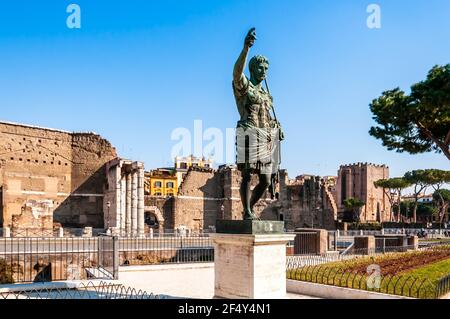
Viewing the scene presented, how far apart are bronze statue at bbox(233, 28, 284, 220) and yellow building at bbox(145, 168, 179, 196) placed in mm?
60722

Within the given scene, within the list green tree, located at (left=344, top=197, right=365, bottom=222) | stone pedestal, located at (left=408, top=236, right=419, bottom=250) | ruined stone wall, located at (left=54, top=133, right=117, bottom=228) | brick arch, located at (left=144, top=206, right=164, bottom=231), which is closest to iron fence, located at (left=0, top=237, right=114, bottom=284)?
stone pedestal, located at (left=408, top=236, right=419, bottom=250)

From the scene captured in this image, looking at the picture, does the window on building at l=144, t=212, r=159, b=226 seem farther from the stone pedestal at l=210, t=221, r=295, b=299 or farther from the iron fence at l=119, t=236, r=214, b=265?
the stone pedestal at l=210, t=221, r=295, b=299

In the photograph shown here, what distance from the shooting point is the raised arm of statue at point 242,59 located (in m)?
6.61

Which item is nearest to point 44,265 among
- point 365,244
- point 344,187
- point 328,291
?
point 328,291

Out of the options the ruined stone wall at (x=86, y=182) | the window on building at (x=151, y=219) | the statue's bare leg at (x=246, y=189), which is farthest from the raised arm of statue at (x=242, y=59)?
the window on building at (x=151, y=219)

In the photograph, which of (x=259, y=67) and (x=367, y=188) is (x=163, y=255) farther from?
(x=367, y=188)

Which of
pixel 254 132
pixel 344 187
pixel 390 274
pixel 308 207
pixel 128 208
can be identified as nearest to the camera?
pixel 254 132

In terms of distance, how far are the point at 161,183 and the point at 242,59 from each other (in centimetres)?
6416

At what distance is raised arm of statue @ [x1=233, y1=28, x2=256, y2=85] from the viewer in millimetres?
6609

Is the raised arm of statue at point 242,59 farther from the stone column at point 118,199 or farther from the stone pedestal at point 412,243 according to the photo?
the stone column at point 118,199

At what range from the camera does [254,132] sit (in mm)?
6961

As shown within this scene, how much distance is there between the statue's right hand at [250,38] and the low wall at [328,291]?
5.61 meters
